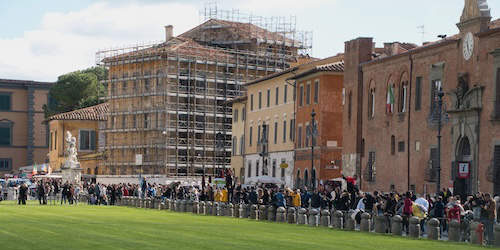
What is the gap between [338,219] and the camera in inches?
1716

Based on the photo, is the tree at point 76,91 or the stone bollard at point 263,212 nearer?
the stone bollard at point 263,212

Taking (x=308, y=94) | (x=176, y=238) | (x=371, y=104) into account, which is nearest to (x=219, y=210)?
(x=371, y=104)

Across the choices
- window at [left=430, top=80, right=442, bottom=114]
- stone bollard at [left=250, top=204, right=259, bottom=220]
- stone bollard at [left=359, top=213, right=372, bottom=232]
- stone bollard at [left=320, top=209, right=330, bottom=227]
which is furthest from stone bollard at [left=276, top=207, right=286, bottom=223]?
window at [left=430, top=80, right=442, bottom=114]

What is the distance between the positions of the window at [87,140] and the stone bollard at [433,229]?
303 feet

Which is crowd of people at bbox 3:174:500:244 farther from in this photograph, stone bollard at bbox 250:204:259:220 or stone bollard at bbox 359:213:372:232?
stone bollard at bbox 250:204:259:220

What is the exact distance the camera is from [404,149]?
202ft

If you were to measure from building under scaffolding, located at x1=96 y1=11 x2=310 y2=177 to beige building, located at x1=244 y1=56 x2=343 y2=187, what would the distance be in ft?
40.3

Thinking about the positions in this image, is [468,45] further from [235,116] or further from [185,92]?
[185,92]

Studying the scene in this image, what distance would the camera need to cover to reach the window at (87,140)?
125 m

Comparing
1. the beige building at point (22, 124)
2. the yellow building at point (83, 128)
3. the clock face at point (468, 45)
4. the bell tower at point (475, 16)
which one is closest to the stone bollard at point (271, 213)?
the clock face at point (468, 45)

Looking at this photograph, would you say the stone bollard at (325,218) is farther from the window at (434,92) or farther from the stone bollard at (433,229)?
the window at (434,92)

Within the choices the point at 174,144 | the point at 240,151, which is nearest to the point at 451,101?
the point at 240,151

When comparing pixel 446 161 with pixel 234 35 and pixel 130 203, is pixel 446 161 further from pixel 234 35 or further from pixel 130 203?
pixel 234 35

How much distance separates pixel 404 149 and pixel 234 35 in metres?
53.2
